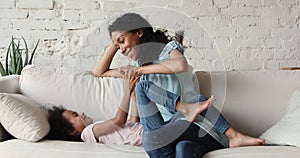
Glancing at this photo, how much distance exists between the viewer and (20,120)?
1675 millimetres

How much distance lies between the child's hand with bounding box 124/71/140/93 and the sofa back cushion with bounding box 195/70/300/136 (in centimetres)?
34

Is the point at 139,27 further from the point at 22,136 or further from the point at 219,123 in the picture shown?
the point at 22,136

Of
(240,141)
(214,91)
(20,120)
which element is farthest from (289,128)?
(20,120)

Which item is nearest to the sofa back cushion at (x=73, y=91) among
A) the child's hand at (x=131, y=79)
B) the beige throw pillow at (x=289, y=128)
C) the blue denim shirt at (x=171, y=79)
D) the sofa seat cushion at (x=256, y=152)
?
the child's hand at (x=131, y=79)

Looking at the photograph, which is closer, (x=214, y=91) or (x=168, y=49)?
(x=168, y=49)

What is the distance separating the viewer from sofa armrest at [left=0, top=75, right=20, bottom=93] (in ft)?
6.30

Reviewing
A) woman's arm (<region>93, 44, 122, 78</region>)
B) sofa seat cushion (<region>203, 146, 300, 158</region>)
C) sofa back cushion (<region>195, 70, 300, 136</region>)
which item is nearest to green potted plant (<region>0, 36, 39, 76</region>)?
woman's arm (<region>93, 44, 122, 78</region>)

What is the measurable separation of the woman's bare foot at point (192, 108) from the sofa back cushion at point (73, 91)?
14.7 inches

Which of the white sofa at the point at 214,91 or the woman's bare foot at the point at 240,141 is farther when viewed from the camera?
the white sofa at the point at 214,91

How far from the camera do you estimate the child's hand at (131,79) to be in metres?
1.85

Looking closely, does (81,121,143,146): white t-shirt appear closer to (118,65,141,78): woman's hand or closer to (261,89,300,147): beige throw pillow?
(118,65,141,78): woman's hand

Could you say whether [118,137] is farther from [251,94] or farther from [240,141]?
[251,94]

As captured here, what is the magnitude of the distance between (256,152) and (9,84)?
1.13 metres

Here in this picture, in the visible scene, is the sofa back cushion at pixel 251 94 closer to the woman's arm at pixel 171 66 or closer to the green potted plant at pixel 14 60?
the woman's arm at pixel 171 66
